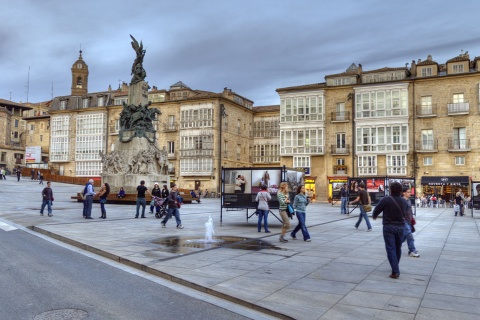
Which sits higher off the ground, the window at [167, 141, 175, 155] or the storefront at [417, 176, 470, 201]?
the window at [167, 141, 175, 155]

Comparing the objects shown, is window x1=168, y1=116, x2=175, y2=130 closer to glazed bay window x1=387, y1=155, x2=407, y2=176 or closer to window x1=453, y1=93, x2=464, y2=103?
glazed bay window x1=387, y1=155, x2=407, y2=176

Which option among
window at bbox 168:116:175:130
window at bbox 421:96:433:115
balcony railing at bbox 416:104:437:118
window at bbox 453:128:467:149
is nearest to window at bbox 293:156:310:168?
balcony railing at bbox 416:104:437:118

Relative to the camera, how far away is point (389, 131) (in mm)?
48062

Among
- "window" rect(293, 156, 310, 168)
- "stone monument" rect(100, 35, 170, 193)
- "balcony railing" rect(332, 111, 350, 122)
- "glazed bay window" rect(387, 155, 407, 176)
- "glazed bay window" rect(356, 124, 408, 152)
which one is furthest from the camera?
"window" rect(293, 156, 310, 168)

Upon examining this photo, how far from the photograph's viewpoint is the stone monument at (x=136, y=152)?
28.4m

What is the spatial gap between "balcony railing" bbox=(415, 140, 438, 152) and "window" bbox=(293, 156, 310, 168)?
493 inches

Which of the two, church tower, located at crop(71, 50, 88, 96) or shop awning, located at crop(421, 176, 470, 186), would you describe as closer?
shop awning, located at crop(421, 176, 470, 186)

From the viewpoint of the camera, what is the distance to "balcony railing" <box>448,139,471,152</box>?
144 ft

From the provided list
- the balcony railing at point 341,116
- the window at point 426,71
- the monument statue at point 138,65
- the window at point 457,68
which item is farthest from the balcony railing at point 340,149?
the monument statue at point 138,65

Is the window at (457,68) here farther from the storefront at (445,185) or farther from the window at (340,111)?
the window at (340,111)

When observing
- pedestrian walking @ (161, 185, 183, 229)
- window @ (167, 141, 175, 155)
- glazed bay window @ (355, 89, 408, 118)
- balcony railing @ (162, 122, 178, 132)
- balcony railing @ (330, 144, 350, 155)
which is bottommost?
pedestrian walking @ (161, 185, 183, 229)

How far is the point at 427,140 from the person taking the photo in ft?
151

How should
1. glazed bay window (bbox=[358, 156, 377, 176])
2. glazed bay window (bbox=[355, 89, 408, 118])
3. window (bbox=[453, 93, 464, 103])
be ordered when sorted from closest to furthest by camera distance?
window (bbox=[453, 93, 464, 103]), glazed bay window (bbox=[355, 89, 408, 118]), glazed bay window (bbox=[358, 156, 377, 176])

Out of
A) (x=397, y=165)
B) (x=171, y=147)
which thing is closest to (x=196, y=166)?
(x=171, y=147)
